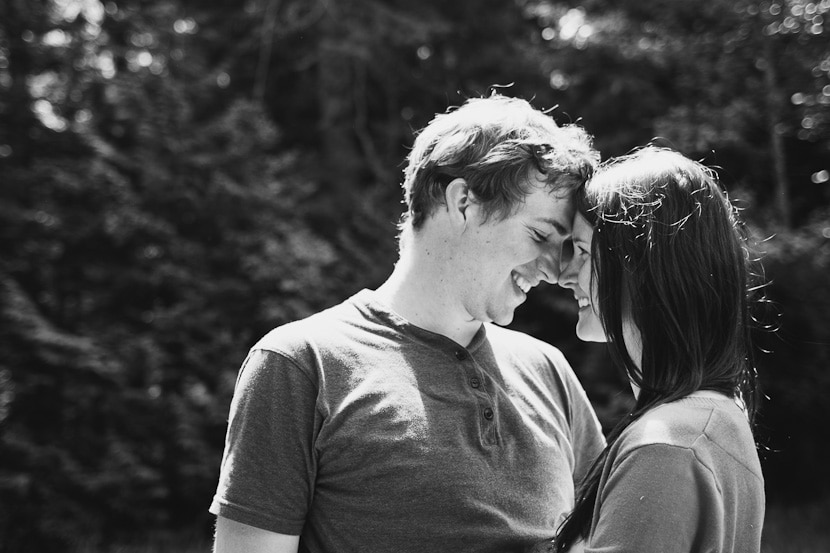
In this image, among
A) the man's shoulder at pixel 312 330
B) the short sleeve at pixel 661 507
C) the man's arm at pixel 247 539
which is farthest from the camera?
the man's shoulder at pixel 312 330

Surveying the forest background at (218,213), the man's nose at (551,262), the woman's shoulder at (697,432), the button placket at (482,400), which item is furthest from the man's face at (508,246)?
the forest background at (218,213)

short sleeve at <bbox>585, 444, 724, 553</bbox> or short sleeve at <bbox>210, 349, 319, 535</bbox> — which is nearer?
short sleeve at <bbox>585, 444, 724, 553</bbox>

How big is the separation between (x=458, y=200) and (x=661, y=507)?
95 centimetres

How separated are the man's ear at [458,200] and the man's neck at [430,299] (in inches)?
4.1

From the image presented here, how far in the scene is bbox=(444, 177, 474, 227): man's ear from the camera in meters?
1.91

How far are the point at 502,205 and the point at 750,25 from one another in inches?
163

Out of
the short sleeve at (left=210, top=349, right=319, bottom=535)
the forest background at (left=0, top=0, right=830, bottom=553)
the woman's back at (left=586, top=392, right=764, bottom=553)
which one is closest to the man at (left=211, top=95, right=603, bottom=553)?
the short sleeve at (left=210, top=349, right=319, bottom=535)

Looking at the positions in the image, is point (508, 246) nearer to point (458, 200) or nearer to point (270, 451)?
point (458, 200)

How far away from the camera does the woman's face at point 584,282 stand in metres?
1.70

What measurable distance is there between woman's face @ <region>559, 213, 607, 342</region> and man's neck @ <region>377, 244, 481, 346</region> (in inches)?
11.2

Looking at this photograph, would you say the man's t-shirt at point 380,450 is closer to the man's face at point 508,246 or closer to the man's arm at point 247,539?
the man's arm at point 247,539

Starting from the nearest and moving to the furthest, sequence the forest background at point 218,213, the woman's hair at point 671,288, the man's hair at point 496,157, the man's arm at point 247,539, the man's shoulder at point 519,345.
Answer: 1. the woman's hair at point 671,288
2. the man's arm at point 247,539
3. the man's hair at point 496,157
4. the man's shoulder at point 519,345
5. the forest background at point 218,213

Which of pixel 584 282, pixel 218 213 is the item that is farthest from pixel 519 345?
pixel 218 213

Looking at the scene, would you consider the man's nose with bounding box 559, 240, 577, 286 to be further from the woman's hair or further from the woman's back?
the woman's back
